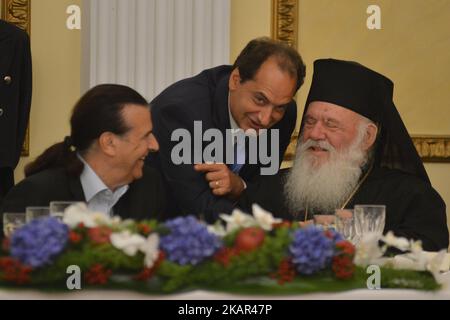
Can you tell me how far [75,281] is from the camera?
2.57 m

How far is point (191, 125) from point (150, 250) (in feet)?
6.19

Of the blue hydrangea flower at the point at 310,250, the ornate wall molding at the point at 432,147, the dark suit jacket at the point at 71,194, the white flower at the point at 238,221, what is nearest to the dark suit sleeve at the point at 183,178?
the dark suit jacket at the point at 71,194

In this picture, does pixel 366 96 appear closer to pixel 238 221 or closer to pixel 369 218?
pixel 369 218

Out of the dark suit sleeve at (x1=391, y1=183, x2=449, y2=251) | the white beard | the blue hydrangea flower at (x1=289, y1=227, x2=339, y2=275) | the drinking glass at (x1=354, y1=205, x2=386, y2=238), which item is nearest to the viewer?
the blue hydrangea flower at (x1=289, y1=227, x2=339, y2=275)

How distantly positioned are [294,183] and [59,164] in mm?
1174

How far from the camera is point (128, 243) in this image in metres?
2.57

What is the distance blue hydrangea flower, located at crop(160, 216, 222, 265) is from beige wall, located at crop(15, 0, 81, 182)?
13.5 feet

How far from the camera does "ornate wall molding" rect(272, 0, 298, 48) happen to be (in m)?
6.73

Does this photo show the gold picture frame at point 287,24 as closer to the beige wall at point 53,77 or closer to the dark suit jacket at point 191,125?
the beige wall at point 53,77

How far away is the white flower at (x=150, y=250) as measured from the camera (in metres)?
2.57

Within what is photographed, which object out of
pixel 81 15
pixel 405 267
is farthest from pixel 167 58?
pixel 405 267

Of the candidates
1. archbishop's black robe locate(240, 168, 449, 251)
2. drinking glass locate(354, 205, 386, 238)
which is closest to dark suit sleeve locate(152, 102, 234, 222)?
archbishop's black robe locate(240, 168, 449, 251)

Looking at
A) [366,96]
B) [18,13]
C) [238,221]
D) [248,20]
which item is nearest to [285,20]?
[248,20]

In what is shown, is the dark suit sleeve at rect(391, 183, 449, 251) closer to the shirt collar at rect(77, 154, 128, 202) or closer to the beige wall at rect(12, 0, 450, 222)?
the shirt collar at rect(77, 154, 128, 202)
